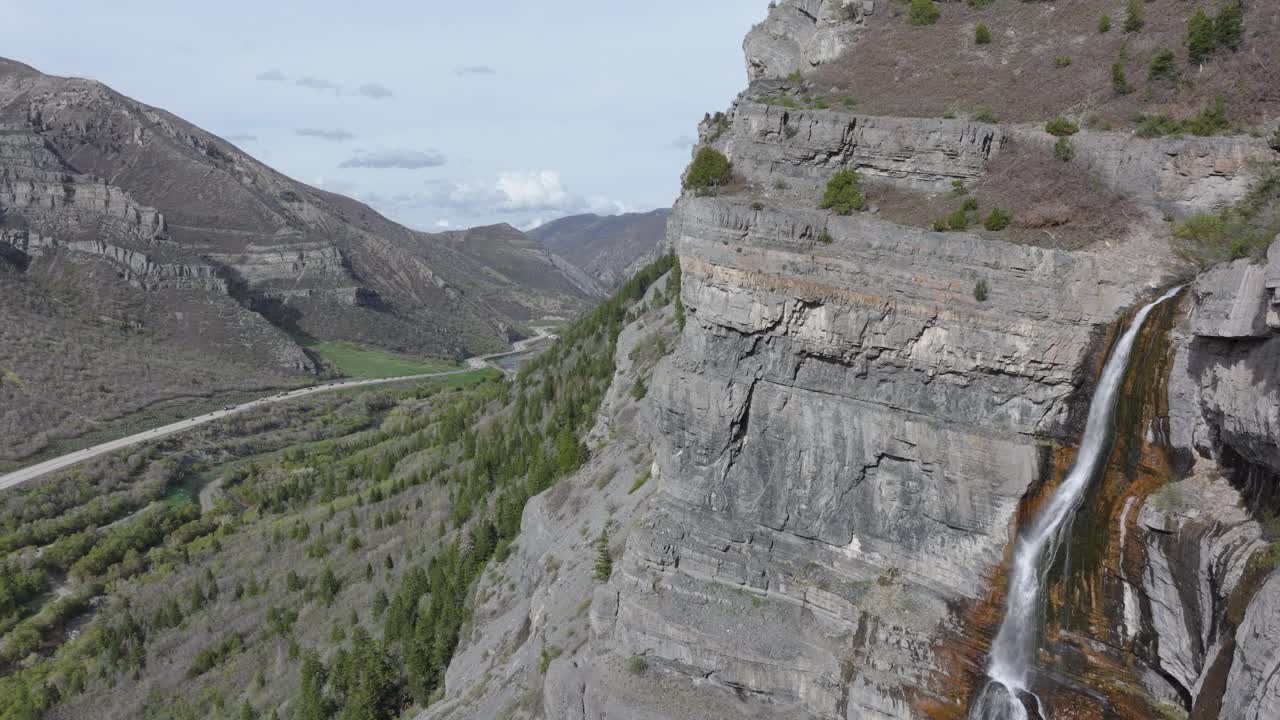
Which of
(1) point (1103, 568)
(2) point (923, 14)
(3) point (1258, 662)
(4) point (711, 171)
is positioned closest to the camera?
(3) point (1258, 662)

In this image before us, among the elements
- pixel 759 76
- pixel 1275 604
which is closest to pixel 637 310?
pixel 759 76

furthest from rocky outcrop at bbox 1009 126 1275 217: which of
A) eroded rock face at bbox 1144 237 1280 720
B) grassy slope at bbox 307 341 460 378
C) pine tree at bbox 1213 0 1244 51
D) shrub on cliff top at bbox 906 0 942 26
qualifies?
grassy slope at bbox 307 341 460 378

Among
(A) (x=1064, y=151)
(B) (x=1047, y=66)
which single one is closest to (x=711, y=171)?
(A) (x=1064, y=151)

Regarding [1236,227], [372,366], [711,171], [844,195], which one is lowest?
[372,366]

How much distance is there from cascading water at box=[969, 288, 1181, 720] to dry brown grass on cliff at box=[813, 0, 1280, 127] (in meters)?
13.2

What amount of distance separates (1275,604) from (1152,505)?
17.9 feet

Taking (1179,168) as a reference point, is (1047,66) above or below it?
above

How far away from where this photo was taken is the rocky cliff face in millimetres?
21281

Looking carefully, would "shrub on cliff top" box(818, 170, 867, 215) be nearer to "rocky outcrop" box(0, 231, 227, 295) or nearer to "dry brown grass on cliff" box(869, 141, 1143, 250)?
"dry brown grass on cliff" box(869, 141, 1143, 250)

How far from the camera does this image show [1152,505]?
22328 millimetres

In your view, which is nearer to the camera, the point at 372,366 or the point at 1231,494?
the point at 1231,494

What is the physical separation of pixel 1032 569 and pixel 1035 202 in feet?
46.0

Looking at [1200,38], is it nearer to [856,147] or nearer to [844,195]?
[856,147]

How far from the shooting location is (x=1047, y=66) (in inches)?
1495
